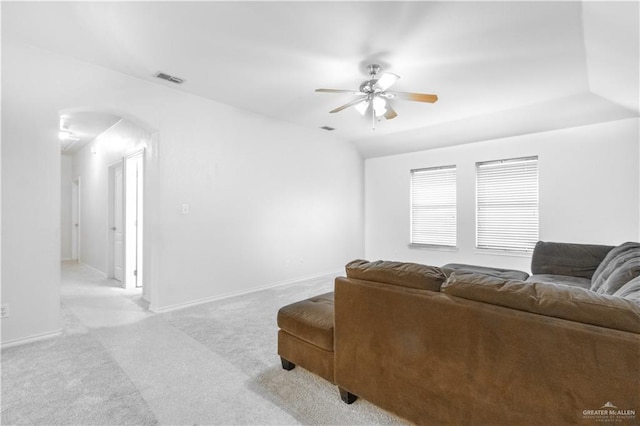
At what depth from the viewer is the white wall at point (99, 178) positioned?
4.90 metres

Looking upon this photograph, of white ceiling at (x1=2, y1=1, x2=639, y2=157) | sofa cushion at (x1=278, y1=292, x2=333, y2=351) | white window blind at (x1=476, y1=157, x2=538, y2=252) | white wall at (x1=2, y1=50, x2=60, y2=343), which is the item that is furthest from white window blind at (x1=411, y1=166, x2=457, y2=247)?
white wall at (x1=2, y1=50, x2=60, y2=343)

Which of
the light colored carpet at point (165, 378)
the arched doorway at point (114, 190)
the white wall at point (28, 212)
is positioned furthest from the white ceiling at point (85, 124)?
the light colored carpet at point (165, 378)

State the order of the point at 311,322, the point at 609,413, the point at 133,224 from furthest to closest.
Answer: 1. the point at 133,224
2. the point at 311,322
3. the point at 609,413

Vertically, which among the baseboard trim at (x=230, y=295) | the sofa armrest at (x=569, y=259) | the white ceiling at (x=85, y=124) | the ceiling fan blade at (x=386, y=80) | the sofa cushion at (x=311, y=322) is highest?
the white ceiling at (x=85, y=124)

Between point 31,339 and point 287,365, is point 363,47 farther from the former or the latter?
point 31,339

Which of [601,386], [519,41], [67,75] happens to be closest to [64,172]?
[67,75]

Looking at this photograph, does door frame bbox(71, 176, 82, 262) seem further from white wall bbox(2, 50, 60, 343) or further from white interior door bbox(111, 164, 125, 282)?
white wall bbox(2, 50, 60, 343)

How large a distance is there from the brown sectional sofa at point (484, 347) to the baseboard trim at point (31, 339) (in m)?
2.82

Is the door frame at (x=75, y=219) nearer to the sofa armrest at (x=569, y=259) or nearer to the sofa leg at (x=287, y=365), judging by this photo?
the sofa leg at (x=287, y=365)

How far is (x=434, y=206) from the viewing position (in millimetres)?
6004

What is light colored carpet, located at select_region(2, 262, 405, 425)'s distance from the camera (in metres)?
1.77

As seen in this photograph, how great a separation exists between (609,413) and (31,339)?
4.04 m

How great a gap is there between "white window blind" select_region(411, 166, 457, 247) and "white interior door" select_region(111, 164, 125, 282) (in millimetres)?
5377

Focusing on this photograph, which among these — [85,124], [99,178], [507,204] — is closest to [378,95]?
[507,204]
